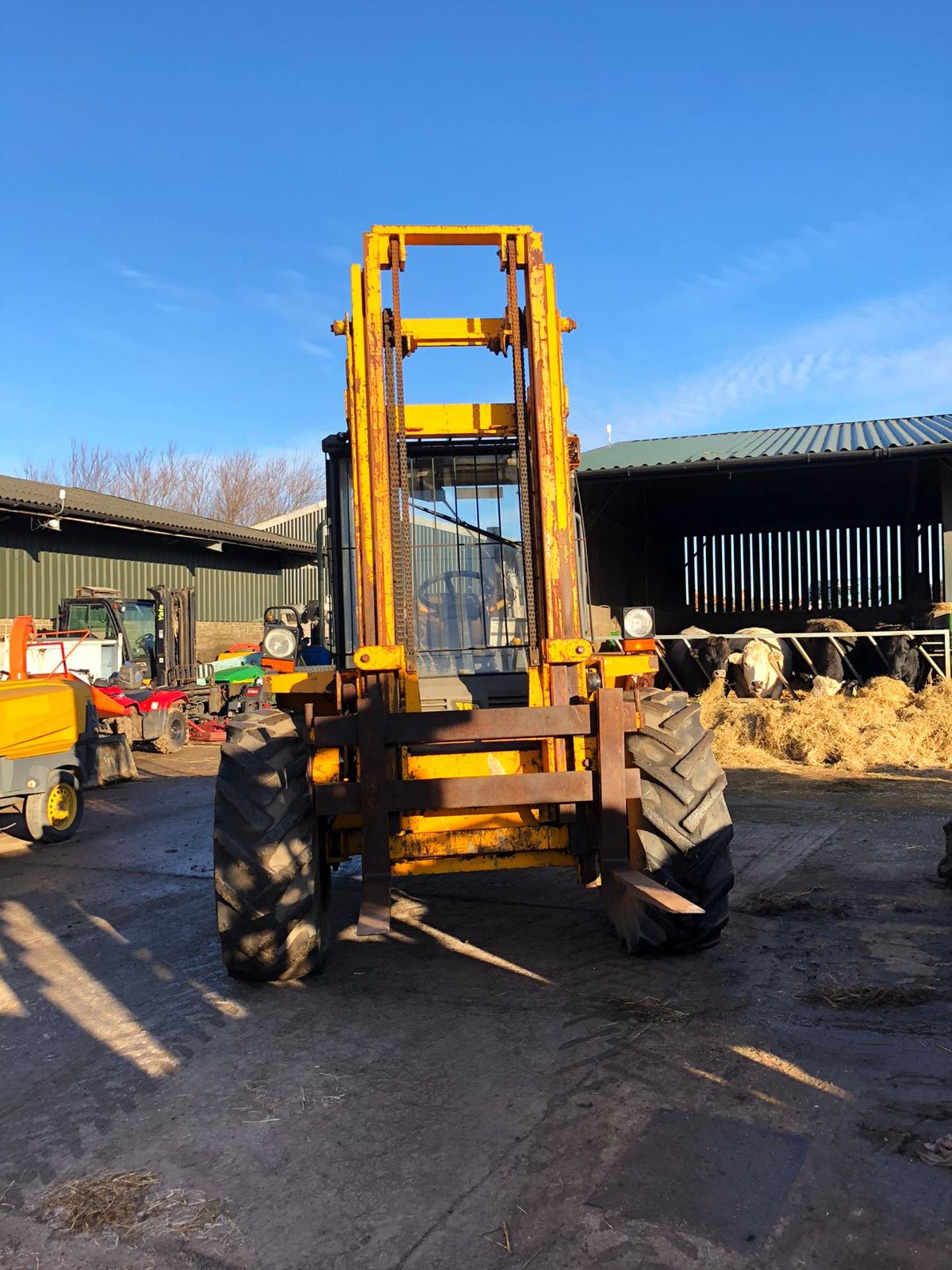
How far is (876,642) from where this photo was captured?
16.3 meters

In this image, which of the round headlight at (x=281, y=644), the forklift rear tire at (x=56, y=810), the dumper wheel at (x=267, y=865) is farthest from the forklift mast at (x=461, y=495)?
the forklift rear tire at (x=56, y=810)

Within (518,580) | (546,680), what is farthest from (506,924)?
(518,580)

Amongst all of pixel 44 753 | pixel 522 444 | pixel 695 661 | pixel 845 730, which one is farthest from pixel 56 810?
pixel 695 661

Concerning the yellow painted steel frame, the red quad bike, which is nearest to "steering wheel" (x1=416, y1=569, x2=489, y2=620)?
the yellow painted steel frame

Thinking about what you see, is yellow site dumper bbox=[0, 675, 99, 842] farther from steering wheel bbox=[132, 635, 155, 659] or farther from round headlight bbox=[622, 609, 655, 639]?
steering wheel bbox=[132, 635, 155, 659]

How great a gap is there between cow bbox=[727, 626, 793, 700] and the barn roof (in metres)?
3.14

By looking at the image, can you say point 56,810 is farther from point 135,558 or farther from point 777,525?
point 777,525

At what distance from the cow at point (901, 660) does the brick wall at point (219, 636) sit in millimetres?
16172

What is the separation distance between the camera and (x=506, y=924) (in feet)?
19.4

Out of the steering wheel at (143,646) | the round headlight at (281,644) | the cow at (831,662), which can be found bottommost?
the cow at (831,662)

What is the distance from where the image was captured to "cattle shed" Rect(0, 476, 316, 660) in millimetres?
20562

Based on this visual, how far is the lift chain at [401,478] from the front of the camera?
5.37m

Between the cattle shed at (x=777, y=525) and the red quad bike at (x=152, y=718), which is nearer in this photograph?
the red quad bike at (x=152, y=718)

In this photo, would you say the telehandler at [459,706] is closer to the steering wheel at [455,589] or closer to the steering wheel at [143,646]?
the steering wheel at [455,589]
